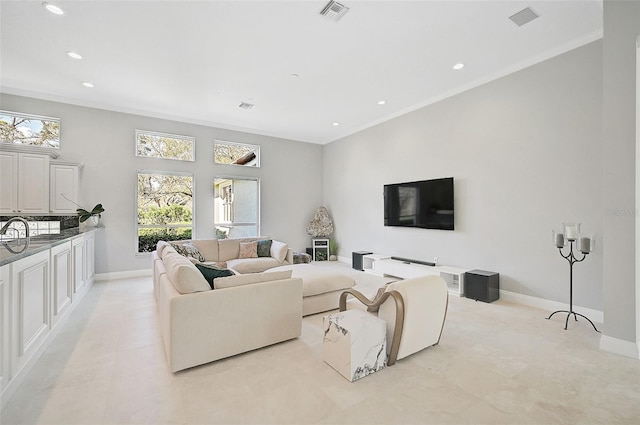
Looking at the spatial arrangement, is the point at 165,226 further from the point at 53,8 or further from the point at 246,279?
the point at 246,279

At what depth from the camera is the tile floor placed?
6.01ft

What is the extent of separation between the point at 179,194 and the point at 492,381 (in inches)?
246

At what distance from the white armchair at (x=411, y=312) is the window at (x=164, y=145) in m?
5.35

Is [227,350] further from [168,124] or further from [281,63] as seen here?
[168,124]

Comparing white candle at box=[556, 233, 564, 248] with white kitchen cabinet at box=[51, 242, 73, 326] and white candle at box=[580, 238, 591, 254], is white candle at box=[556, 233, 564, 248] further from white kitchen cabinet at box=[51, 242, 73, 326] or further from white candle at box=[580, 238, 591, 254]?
white kitchen cabinet at box=[51, 242, 73, 326]

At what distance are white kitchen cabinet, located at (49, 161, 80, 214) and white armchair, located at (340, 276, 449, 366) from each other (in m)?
5.32

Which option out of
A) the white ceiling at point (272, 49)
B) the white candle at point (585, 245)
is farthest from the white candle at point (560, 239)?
the white ceiling at point (272, 49)

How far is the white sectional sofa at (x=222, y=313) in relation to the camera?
2.32 metres

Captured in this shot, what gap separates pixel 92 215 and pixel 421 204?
5.96m

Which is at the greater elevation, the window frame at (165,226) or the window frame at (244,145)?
the window frame at (244,145)

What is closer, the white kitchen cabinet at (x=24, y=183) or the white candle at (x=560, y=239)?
the white candle at (x=560, y=239)

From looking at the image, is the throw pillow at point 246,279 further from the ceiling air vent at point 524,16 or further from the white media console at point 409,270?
the ceiling air vent at point 524,16

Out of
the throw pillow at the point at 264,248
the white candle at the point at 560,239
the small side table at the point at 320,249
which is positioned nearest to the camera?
the white candle at the point at 560,239

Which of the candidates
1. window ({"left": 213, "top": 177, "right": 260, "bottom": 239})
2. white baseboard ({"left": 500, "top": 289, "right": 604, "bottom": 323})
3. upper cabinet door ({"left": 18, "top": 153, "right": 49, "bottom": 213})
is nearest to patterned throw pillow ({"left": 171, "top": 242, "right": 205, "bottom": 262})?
window ({"left": 213, "top": 177, "right": 260, "bottom": 239})
